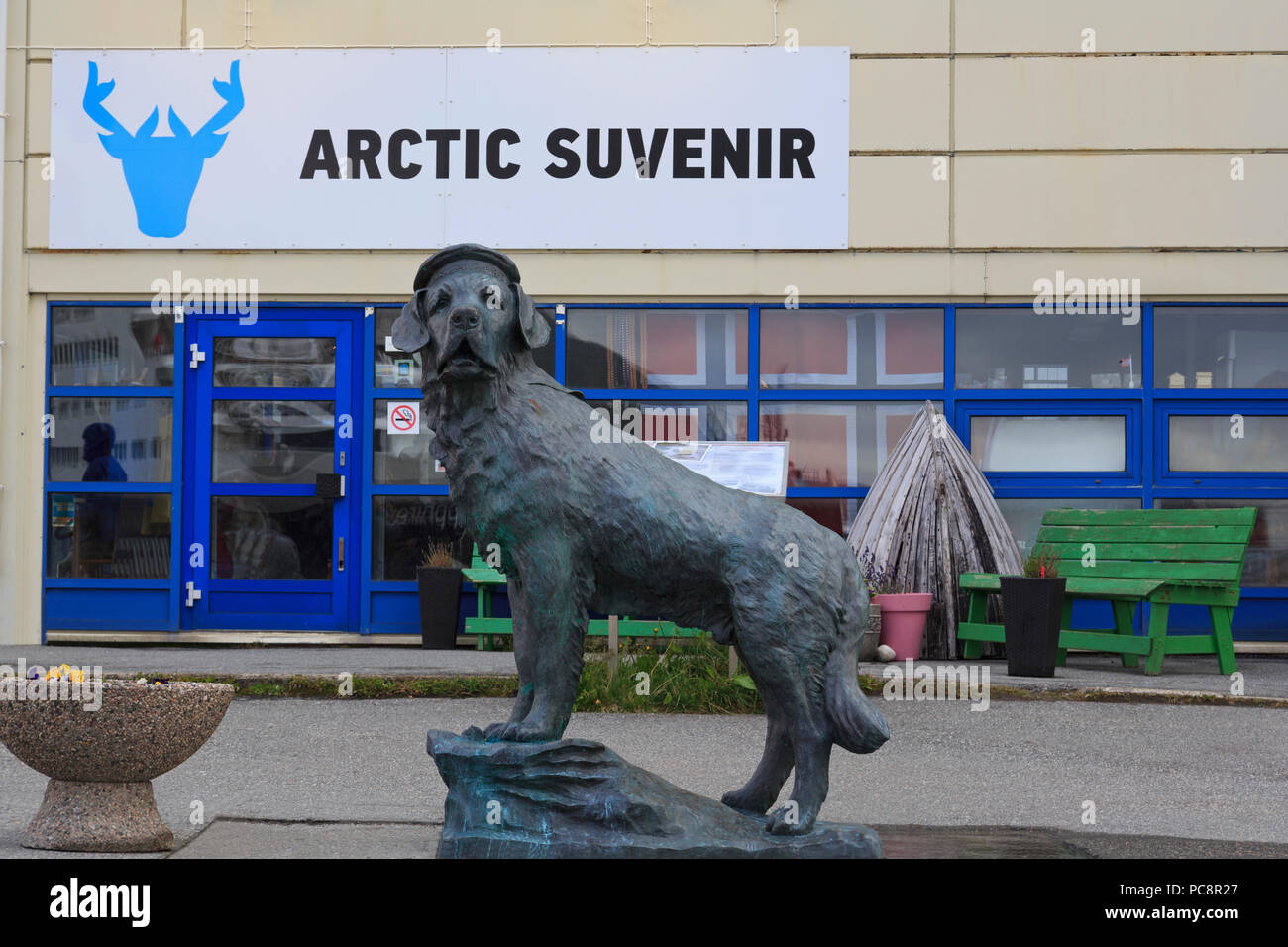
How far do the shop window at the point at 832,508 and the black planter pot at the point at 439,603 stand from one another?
2655mm

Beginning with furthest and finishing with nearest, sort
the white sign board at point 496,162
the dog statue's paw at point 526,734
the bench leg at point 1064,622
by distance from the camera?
the white sign board at point 496,162, the bench leg at point 1064,622, the dog statue's paw at point 526,734

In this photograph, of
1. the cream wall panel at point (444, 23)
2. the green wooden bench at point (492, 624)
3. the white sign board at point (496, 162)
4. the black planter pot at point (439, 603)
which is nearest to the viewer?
the green wooden bench at point (492, 624)

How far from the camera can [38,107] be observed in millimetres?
10594

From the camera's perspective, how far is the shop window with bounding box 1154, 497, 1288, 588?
1034cm

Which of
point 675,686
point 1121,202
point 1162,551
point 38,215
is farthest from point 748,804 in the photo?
point 38,215

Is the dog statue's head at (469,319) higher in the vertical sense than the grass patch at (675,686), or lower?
higher

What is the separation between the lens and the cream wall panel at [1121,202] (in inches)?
409

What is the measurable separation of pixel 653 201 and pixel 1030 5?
328 centimetres

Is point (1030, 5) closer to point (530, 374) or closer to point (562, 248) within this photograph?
point (562, 248)

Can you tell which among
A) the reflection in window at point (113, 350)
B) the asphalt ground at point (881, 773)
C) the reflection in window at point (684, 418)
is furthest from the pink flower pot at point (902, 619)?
the reflection in window at point (113, 350)

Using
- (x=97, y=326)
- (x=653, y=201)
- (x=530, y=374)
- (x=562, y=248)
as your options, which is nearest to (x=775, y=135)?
(x=653, y=201)

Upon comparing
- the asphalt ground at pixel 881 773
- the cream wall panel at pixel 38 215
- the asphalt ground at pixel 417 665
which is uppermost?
the cream wall panel at pixel 38 215

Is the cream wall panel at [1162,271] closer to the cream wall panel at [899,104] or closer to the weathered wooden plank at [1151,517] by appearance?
the cream wall panel at [899,104]

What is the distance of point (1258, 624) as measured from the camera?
10.4 m
